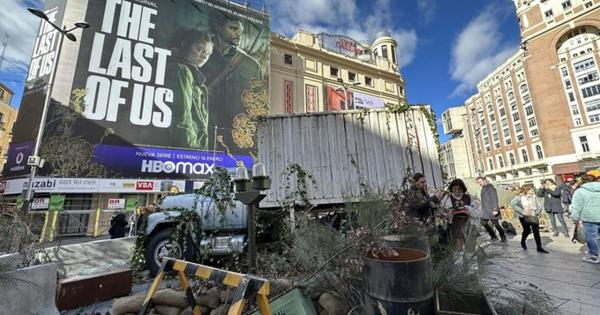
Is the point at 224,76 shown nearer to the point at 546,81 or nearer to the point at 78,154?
the point at 78,154

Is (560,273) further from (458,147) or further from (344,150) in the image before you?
(458,147)

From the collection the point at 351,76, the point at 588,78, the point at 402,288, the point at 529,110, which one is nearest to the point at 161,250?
the point at 402,288

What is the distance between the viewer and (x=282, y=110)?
74.3 feet

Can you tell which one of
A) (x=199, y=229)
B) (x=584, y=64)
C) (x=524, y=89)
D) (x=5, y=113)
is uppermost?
(x=584, y=64)

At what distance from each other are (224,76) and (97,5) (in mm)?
9526

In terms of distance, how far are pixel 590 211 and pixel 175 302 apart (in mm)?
7237

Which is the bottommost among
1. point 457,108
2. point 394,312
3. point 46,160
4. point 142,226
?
point 394,312

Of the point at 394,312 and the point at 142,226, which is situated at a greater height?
the point at 142,226

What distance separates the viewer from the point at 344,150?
6.08 meters

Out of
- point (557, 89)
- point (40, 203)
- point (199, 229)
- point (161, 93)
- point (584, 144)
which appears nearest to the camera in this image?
point (199, 229)

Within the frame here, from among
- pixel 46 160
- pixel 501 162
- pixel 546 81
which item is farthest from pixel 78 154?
pixel 501 162

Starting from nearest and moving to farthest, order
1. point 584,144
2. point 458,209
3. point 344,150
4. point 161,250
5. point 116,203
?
point 458,209 → point 161,250 → point 344,150 → point 116,203 → point 584,144

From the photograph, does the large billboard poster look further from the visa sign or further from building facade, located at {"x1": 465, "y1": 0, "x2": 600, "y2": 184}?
building facade, located at {"x1": 465, "y1": 0, "x2": 600, "y2": 184}

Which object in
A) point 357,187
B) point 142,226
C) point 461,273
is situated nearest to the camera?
point 461,273
